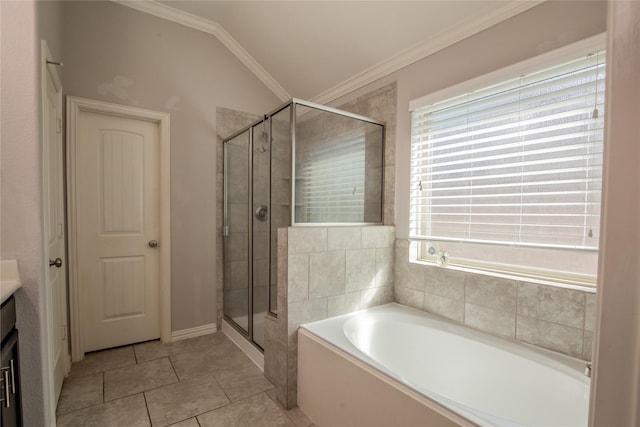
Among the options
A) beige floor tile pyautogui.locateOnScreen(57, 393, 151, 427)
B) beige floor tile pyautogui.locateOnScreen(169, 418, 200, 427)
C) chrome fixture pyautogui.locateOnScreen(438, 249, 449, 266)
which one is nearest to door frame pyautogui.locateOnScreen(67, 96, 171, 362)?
beige floor tile pyautogui.locateOnScreen(57, 393, 151, 427)

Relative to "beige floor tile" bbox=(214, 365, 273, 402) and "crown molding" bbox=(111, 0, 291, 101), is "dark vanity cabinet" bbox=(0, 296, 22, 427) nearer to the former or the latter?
"beige floor tile" bbox=(214, 365, 273, 402)

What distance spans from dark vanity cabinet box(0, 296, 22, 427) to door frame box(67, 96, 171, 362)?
1412mm

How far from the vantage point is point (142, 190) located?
2.63 m

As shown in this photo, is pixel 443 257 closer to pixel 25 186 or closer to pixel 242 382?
pixel 242 382

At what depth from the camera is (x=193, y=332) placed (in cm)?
281

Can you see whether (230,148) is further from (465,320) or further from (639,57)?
(639,57)

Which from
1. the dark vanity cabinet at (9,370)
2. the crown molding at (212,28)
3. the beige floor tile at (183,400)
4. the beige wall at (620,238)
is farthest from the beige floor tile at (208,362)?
the crown molding at (212,28)

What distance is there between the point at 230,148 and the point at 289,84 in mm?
900

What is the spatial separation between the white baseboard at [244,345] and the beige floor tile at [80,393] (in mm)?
973

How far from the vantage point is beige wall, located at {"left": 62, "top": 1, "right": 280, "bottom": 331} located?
2.34m

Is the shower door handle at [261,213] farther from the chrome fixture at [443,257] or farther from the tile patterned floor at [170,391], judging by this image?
the chrome fixture at [443,257]

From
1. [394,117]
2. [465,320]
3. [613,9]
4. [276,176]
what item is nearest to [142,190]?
[276,176]

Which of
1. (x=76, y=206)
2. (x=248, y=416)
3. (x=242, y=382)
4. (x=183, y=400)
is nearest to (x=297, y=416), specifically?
(x=248, y=416)

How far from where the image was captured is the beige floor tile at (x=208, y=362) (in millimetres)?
2227
